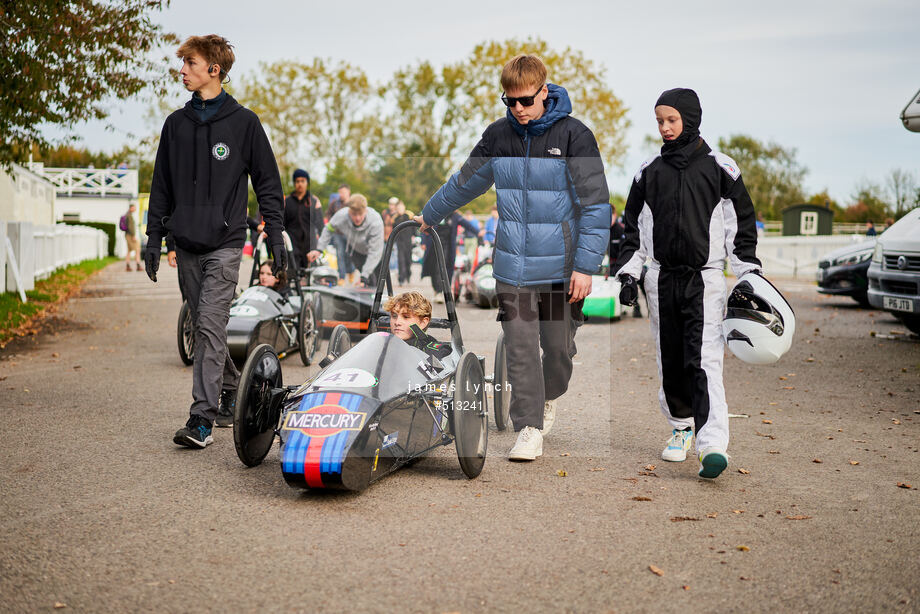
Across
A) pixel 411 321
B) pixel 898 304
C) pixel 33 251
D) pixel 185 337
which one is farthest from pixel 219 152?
pixel 33 251

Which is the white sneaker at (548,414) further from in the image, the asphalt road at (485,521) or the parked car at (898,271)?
the parked car at (898,271)

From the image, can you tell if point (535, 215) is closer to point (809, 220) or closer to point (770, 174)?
point (809, 220)

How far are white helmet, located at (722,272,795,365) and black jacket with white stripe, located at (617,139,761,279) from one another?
0.36 feet

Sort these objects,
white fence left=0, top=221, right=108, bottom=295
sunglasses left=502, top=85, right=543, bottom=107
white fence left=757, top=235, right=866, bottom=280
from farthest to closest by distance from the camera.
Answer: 1. white fence left=757, top=235, right=866, bottom=280
2. white fence left=0, top=221, right=108, bottom=295
3. sunglasses left=502, top=85, right=543, bottom=107

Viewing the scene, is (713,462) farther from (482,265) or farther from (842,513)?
(482,265)

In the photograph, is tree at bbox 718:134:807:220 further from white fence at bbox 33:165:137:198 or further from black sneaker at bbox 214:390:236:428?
black sneaker at bbox 214:390:236:428

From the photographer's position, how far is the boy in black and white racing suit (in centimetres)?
516

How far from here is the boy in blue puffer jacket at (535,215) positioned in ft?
17.6

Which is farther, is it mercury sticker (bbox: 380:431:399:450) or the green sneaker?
the green sneaker

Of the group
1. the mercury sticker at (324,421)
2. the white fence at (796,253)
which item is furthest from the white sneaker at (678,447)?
the white fence at (796,253)

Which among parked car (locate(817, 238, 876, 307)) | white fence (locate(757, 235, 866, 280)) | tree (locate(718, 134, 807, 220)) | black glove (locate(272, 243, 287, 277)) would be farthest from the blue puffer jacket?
tree (locate(718, 134, 807, 220))

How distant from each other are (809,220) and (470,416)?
173 ft

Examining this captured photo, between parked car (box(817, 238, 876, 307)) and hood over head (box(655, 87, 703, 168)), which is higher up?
hood over head (box(655, 87, 703, 168))

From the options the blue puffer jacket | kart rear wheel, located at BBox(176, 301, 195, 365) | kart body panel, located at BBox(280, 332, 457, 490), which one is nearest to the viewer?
kart body panel, located at BBox(280, 332, 457, 490)
